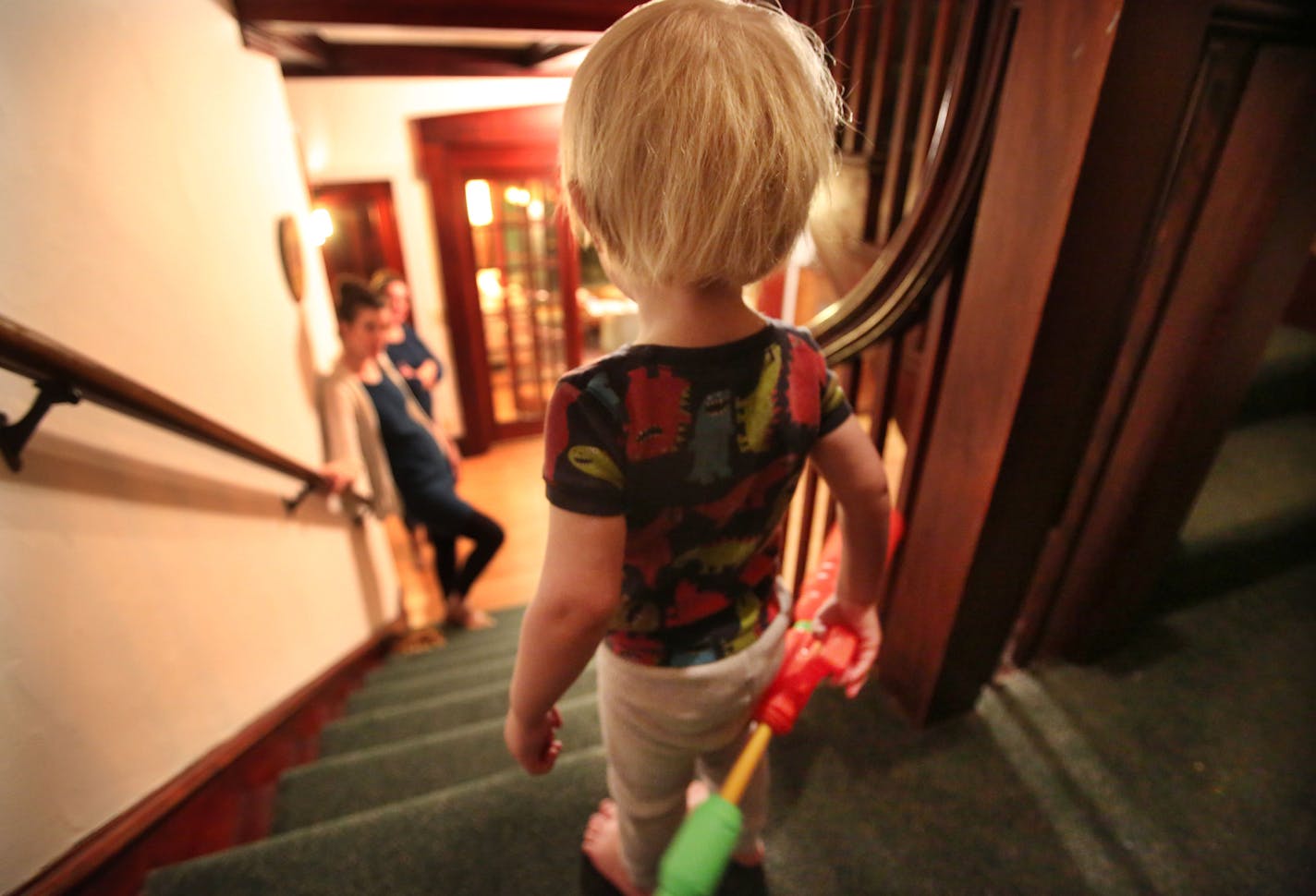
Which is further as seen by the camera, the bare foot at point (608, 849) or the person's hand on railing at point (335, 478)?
the person's hand on railing at point (335, 478)

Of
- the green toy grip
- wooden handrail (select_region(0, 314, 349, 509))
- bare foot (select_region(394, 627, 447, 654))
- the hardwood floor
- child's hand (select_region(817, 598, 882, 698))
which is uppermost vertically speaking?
wooden handrail (select_region(0, 314, 349, 509))

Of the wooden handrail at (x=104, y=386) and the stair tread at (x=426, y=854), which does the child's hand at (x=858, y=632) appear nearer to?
the stair tread at (x=426, y=854)

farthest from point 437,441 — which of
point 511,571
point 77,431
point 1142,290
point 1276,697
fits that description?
point 1276,697

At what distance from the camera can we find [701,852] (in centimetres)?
56

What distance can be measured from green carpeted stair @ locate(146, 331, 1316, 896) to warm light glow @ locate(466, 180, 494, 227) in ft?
10.5

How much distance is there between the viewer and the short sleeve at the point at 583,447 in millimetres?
509

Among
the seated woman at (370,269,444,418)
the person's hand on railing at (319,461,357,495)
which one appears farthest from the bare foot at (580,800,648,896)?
the seated woman at (370,269,444,418)

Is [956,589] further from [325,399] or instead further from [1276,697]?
[325,399]

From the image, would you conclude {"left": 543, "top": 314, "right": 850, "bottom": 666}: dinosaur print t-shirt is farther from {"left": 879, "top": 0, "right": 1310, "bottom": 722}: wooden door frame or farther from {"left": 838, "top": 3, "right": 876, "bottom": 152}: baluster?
{"left": 838, "top": 3, "right": 876, "bottom": 152}: baluster

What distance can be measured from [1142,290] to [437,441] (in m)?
2.18

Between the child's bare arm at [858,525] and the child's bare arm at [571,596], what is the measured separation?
30cm

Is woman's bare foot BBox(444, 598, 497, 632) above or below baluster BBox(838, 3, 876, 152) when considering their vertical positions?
below

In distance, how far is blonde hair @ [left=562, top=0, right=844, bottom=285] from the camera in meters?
0.42

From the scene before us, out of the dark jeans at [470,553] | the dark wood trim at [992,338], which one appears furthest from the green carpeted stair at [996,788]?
the dark jeans at [470,553]
